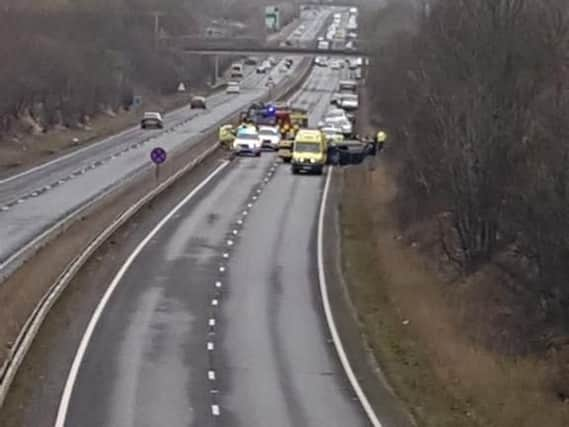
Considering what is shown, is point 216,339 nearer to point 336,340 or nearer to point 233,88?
point 336,340

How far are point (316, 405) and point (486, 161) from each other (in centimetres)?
1853

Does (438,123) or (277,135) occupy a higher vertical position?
(438,123)

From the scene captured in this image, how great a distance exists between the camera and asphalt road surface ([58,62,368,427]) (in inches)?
1039

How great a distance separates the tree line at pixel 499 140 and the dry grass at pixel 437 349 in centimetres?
168

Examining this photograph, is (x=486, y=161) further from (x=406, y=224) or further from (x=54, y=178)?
(x=54, y=178)

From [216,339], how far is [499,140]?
1417 cm

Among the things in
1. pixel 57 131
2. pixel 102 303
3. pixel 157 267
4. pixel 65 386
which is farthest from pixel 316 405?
pixel 57 131

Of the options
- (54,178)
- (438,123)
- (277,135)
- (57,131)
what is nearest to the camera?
(438,123)

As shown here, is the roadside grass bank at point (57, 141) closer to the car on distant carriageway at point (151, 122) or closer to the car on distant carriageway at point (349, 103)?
the car on distant carriageway at point (151, 122)

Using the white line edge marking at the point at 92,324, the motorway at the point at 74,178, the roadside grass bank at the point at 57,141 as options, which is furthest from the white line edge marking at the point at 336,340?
the roadside grass bank at the point at 57,141

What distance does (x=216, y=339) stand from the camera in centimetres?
3341

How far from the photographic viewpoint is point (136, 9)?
556ft

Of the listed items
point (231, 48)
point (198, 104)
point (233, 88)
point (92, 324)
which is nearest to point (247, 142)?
point (92, 324)

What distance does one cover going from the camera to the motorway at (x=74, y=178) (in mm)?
52719
